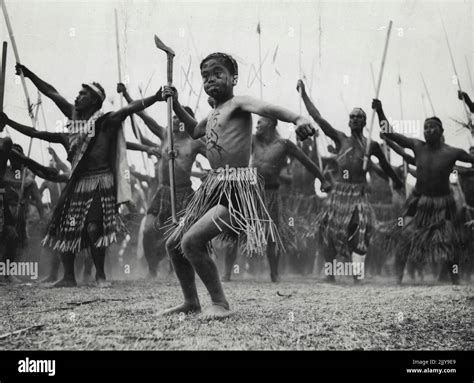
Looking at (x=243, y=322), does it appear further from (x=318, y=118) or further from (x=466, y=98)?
(x=466, y=98)

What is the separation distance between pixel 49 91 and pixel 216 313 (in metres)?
2.84

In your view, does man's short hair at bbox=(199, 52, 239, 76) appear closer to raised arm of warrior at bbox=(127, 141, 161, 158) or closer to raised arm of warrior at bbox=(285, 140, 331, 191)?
raised arm of warrior at bbox=(127, 141, 161, 158)

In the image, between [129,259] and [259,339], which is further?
[129,259]

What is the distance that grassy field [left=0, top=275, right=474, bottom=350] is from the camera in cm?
288

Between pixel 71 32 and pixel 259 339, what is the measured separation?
125 inches

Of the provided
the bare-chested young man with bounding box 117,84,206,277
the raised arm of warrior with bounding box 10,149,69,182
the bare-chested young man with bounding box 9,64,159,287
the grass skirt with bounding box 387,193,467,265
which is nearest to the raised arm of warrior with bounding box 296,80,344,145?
the grass skirt with bounding box 387,193,467,265

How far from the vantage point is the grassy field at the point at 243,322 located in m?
2.88

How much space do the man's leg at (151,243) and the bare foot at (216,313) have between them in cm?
296

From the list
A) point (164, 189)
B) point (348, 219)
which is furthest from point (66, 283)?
point (348, 219)

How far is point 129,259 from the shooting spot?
23.7 ft

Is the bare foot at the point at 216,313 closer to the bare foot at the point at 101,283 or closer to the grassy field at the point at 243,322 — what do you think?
the grassy field at the point at 243,322

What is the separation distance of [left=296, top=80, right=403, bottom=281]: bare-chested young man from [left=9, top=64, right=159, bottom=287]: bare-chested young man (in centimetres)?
227
